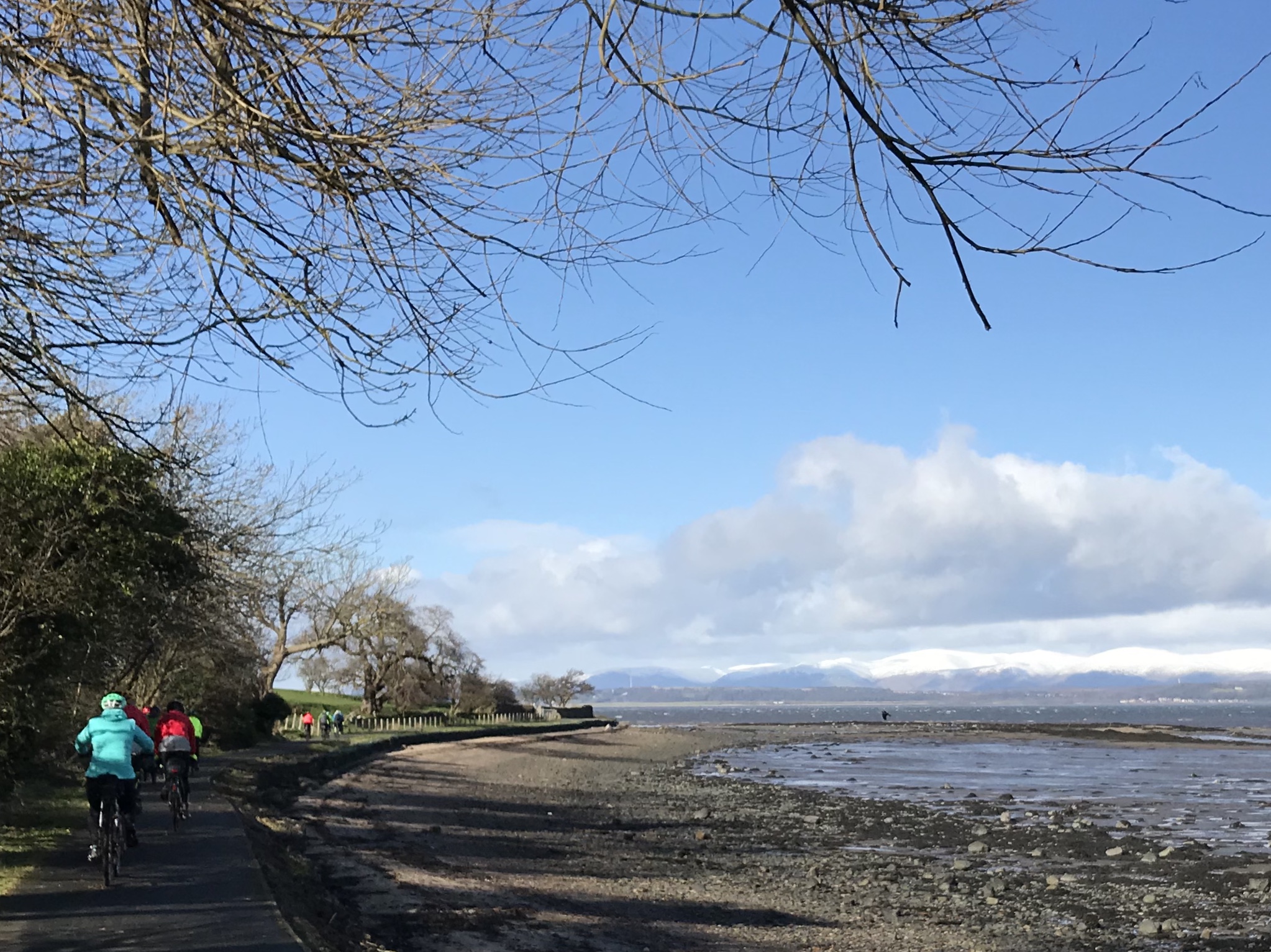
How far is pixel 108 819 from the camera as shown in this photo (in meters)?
11.2

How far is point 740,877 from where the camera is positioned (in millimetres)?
20594

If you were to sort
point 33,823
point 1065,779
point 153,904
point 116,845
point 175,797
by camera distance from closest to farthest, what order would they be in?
1. point 153,904
2. point 116,845
3. point 33,823
4. point 175,797
5. point 1065,779

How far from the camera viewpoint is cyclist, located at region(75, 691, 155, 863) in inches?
453

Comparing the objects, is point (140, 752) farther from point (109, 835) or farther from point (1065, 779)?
point (1065, 779)

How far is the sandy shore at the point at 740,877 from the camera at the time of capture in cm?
1521

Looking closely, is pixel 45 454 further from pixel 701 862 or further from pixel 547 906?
pixel 701 862

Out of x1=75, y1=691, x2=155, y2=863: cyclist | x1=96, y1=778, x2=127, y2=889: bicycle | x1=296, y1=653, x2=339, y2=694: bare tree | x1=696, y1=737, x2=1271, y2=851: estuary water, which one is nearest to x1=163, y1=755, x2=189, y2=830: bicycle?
x1=75, y1=691, x2=155, y2=863: cyclist

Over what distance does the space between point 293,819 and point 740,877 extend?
7869mm

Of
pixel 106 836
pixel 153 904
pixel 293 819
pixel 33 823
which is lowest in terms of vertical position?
pixel 293 819

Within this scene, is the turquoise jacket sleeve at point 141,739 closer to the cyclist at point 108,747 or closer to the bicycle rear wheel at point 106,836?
the cyclist at point 108,747

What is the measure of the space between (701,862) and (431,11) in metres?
19.4

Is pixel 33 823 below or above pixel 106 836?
below

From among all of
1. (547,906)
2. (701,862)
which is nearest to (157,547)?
(547,906)

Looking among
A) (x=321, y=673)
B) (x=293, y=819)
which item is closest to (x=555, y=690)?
(x=321, y=673)
